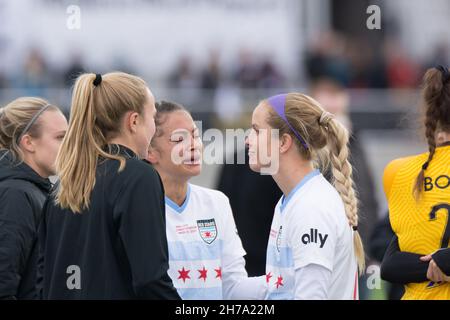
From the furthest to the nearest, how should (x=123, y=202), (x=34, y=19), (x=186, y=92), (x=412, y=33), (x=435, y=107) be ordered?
(x=412, y=33)
(x=34, y=19)
(x=186, y=92)
(x=435, y=107)
(x=123, y=202)

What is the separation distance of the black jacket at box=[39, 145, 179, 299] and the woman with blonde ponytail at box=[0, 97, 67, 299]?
0.53 meters

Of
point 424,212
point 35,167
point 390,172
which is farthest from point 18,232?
point 424,212

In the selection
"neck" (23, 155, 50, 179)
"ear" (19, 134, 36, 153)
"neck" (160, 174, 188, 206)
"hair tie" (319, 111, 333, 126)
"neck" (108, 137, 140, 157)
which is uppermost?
"hair tie" (319, 111, 333, 126)

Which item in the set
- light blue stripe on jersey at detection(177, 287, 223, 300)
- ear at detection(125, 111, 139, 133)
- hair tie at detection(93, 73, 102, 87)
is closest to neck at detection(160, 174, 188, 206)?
light blue stripe on jersey at detection(177, 287, 223, 300)

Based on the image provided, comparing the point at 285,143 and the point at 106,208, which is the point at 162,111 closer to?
the point at 285,143

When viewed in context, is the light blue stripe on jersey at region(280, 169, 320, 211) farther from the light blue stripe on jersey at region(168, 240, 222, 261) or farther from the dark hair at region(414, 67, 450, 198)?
the light blue stripe on jersey at region(168, 240, 222, 261)

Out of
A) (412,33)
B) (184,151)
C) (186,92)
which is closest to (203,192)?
(184,151)

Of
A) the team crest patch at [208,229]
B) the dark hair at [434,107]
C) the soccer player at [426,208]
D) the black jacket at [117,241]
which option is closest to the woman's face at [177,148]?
the team crest patch at [208,229]

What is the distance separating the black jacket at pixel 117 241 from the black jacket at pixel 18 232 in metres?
0.50

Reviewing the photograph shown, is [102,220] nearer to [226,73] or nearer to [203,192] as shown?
[203,192]

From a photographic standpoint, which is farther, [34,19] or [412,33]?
[412,33]

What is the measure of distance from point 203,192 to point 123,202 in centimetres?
112

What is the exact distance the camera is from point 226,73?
20156mm

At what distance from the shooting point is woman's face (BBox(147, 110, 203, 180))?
16.1 feet
